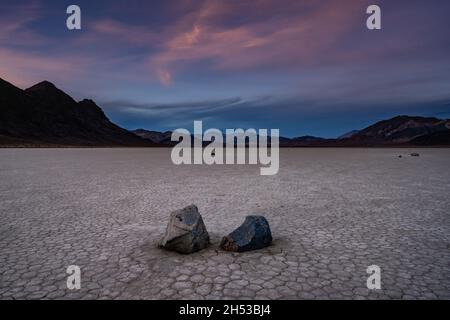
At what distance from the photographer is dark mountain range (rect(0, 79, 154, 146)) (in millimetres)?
118375

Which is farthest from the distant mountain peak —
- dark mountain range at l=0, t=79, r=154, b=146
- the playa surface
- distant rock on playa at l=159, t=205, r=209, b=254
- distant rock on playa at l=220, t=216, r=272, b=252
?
distant rock on playa at l=220, t=216, r=272, b=252

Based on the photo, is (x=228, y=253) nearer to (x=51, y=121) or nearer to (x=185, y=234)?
(x=185, y=234)

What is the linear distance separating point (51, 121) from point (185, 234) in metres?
160

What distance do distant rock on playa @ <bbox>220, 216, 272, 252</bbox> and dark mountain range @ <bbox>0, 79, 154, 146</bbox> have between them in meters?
112

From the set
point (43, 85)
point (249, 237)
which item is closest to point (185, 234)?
point (249, 237)

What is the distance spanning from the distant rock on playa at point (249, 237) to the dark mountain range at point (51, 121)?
366 feet

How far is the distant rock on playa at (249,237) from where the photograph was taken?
5.20 m
